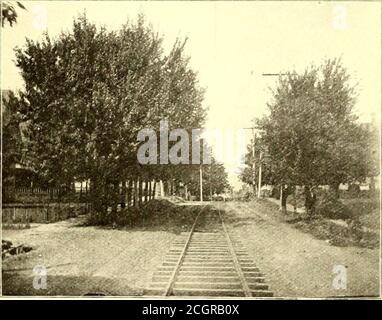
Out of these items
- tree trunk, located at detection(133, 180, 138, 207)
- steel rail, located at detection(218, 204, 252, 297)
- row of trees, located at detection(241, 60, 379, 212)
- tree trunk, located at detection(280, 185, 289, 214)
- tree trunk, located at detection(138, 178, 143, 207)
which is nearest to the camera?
steel rail, located at detection(218, 204, 252, 297)

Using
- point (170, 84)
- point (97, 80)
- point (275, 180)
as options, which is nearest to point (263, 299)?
point (275, 180)

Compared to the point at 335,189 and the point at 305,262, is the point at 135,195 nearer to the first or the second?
the point at 305,262

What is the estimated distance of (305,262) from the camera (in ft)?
21.5

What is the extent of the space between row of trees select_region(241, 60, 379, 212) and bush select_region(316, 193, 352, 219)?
0.15 m

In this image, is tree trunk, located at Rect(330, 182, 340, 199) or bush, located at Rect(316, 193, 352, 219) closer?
bush, located at Rect(316, 193, 352, 219)

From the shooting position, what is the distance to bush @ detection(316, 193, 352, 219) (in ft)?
23.9

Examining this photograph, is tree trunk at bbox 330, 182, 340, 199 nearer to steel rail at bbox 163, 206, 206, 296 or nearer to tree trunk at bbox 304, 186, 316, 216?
tree trunk at bbox 304, 186, 316, 216

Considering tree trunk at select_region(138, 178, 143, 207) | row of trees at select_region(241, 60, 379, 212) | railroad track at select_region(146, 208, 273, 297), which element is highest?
row of trees at select_region(241, 60, 379, 212)

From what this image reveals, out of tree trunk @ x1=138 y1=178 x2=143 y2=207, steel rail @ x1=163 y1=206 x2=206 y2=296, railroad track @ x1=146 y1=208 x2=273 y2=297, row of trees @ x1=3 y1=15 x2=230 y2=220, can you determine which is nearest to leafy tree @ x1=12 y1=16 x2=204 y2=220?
row of trees @ x1=3 y1=15 x2=230 y2=220

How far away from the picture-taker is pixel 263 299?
6055 millimetres

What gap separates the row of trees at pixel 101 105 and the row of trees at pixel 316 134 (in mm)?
1493

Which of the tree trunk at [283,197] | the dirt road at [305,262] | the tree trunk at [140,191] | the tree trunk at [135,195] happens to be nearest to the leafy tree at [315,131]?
the tree trunk at [283,197]

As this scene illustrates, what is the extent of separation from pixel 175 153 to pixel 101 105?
1705 mm

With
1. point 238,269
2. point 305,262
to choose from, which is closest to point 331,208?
point 305,262
